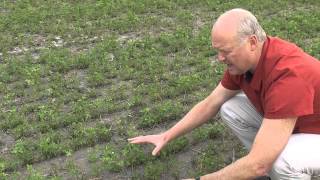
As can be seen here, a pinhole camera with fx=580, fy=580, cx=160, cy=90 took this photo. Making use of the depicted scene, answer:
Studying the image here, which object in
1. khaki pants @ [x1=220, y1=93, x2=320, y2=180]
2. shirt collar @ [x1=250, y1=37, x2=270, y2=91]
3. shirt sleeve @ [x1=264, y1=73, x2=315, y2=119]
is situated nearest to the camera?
shirt sleeve @ [x1=264, y1=73, x2=315, y2=119]

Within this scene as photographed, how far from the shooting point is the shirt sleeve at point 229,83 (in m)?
4.82

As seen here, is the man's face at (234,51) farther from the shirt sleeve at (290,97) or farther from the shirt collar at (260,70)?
the shirt sleeve at (290,97)

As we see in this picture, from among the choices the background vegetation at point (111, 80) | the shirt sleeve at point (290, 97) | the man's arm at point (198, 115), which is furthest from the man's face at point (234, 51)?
the background vegetation at point (111, 80)

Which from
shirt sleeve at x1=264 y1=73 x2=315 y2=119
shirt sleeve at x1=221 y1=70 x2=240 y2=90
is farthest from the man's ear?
shirt sleeve at x1=221 y1=70 x2=240 y2=90

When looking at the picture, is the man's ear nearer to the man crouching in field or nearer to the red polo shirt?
the man crouching in field

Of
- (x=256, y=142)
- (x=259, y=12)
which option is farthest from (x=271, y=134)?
(x=259, y=12)

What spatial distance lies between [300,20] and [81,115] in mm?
5214

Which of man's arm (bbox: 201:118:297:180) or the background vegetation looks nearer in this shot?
man's arm (bbox: 201:118:297:180)

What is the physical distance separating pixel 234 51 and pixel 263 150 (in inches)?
28.3

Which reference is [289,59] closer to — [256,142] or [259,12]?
[256,142]

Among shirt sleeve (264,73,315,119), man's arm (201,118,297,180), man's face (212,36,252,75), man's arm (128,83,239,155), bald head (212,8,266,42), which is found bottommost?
man's arm (128,83,239,155)

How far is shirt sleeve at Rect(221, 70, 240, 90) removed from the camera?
4.82 metres

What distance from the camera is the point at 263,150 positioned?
4039 mm

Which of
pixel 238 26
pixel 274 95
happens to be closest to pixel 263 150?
pixel 274 95
